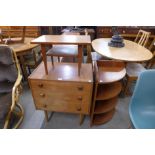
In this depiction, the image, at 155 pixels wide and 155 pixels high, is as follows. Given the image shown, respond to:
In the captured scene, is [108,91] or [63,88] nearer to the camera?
[63,88]

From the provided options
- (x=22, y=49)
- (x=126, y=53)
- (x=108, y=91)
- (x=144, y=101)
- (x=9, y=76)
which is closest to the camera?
(x=144, y=101)

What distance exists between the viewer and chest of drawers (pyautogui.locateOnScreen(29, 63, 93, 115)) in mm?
1336

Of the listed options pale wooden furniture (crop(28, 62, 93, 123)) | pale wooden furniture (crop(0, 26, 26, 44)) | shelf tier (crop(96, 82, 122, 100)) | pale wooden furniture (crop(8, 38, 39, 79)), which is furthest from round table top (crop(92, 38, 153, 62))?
pale wooden furniture (crop(0, 26, 26, 44))

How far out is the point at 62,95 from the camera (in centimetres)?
142

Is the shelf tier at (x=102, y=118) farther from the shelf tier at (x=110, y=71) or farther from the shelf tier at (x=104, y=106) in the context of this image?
the shelf tier at (x=110, y=71)

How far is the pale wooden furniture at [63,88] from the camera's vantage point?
134 centimetres

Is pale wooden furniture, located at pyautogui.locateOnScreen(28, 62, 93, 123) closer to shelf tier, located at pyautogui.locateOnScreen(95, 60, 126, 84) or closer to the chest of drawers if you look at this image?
the chest of drawers

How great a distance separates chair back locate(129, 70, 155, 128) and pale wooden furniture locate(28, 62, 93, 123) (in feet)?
1.46

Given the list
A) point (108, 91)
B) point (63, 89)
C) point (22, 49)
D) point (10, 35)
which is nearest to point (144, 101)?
point (108, 91)

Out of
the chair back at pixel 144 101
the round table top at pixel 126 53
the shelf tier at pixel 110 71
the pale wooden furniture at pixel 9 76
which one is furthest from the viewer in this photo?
the round table top at pixel 126 53

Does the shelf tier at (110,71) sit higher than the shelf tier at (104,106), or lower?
higher

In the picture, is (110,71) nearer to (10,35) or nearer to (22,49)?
(22,49)

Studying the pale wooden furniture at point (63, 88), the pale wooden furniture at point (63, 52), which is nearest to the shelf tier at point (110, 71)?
the pale wooden furniture at point (63, 88)

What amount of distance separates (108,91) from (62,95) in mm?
560
